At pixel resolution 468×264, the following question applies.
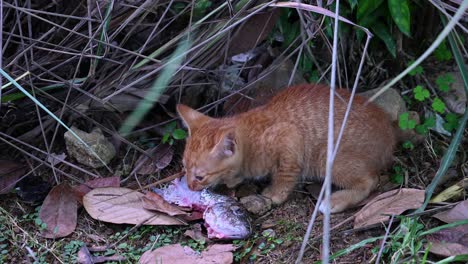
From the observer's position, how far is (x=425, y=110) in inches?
149

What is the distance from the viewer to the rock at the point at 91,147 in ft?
11.5

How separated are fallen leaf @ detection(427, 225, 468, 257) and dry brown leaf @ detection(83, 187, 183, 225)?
130 cm

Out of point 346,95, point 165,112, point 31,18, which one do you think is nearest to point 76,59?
point 31,18

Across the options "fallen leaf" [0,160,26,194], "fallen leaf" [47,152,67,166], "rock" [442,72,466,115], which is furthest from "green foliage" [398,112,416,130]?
"fallen leaf" [0,160,26,194]

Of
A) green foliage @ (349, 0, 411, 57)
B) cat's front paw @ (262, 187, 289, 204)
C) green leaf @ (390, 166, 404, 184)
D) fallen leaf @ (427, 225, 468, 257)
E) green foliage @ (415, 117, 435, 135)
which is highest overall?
green foliage @ (349, 0, 411, 57)

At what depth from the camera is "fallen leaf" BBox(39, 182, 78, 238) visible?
319 cm

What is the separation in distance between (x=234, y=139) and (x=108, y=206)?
0.79 metres

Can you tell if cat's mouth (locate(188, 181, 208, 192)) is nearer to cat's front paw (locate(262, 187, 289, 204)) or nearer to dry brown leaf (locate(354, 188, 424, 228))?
cat's front paw (locate(262, 187, 289, 204))

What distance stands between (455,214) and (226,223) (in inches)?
45.6

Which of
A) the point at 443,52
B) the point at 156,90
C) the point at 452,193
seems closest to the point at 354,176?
the point at 452,193

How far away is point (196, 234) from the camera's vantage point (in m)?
3.17

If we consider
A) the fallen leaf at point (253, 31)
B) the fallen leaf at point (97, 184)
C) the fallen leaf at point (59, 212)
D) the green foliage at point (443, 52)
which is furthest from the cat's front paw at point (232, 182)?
the green foliage at point (443, 52)

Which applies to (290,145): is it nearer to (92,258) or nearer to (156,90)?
(156,90)

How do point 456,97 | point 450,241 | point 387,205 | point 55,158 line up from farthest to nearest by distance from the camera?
point 456,97
point 55,158
point 387,205
point 450,241
